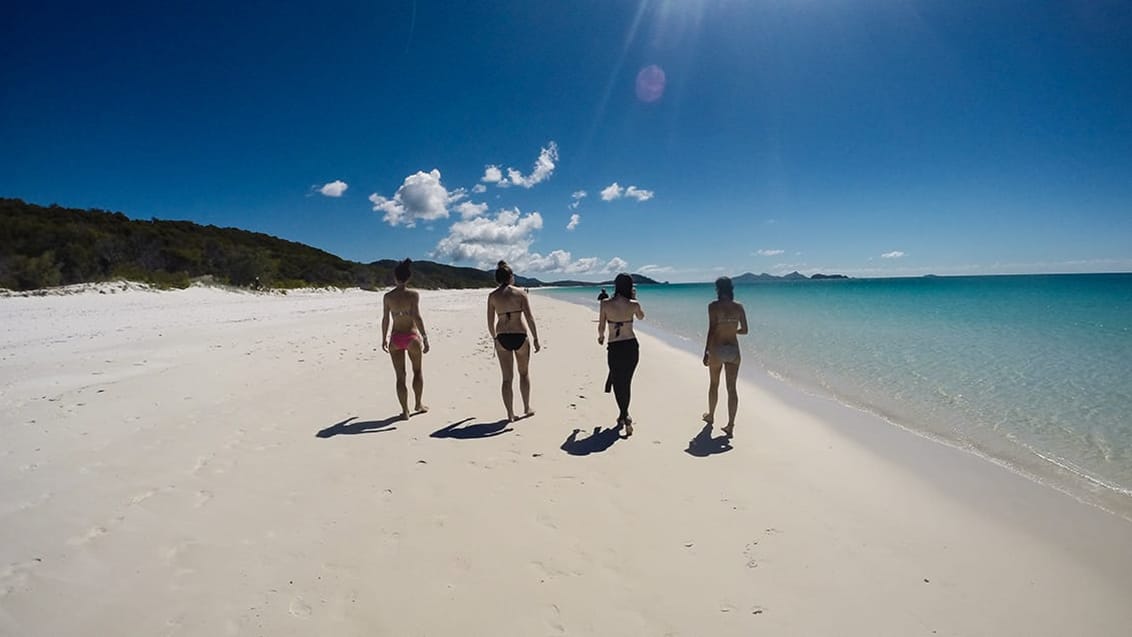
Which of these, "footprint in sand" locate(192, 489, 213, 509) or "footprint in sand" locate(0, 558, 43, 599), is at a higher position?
"footprint in sand" locate(0, 558, 43, 599)

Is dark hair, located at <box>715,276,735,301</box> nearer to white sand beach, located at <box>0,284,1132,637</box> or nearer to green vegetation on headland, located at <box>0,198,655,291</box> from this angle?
white sand beach, located at <box>0,284,1132,637</box>

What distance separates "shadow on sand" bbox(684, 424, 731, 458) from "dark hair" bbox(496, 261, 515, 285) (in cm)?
315

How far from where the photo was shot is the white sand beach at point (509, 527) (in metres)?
2.77

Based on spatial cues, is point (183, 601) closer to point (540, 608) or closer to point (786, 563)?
point (540, 608)

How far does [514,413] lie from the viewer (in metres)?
7.00

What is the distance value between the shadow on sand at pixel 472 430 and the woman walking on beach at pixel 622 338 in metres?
1.53

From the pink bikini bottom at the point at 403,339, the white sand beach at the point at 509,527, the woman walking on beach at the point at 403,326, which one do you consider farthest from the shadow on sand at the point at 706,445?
the pink bikini bottom at the point at 403,339

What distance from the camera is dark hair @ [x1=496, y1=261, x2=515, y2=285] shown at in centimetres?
634

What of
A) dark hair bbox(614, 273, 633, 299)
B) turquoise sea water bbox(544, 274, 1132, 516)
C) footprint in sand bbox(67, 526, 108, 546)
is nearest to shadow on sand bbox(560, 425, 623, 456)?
dark hair bbox(614, 273, 633, 299)

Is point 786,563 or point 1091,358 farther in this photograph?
point 1091,358

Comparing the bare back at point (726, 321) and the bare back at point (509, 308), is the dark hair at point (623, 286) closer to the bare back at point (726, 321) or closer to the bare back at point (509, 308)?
the bare back at point (726, 321)

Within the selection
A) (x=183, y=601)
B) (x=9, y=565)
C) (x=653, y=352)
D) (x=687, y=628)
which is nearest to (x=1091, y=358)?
(x=653, y=352)

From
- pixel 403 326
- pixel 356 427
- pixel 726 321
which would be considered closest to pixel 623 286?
pixel 726 321

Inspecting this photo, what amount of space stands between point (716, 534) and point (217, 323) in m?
19.8
